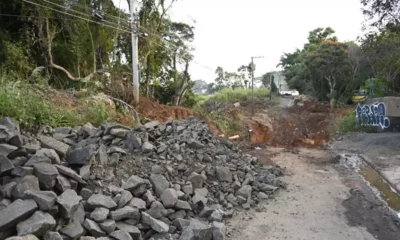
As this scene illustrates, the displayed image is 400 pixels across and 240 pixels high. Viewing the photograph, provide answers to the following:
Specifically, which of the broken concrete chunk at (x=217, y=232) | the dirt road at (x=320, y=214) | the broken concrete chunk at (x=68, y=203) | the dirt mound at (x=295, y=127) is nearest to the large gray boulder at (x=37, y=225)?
the broken concrete chunk at (x=68, y=203)

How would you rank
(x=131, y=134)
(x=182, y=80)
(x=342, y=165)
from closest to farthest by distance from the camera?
(x=131, y=134), (x=342, y=165), (x=182, y=80)

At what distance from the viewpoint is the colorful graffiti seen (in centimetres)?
1239

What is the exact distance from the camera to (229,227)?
4309 mm

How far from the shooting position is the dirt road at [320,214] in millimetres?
4145

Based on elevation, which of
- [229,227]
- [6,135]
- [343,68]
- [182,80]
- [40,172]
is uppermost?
[343,68]

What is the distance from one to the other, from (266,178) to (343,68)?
18732 mm

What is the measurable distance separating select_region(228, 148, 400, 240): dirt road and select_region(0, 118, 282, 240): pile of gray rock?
0.35 m

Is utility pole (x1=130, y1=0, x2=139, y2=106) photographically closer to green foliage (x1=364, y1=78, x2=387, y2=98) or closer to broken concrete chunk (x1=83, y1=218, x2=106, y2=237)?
broken concrete chunk (x1=83, y1=218, x2=106, y2=237)

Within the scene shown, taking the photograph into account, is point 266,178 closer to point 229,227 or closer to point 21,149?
point 229,227

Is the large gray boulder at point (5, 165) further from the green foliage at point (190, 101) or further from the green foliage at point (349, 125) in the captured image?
the green foliage at point (349, 125)

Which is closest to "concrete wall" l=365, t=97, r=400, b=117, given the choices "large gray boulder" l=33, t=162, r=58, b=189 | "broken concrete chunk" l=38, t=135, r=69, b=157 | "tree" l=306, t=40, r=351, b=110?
"tree" l=306, t=40, r=351, b=110

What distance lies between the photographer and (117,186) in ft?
13.4

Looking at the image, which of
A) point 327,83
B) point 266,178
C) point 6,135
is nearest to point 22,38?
point 6,135

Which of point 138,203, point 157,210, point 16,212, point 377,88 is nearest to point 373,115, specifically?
point 377,88
